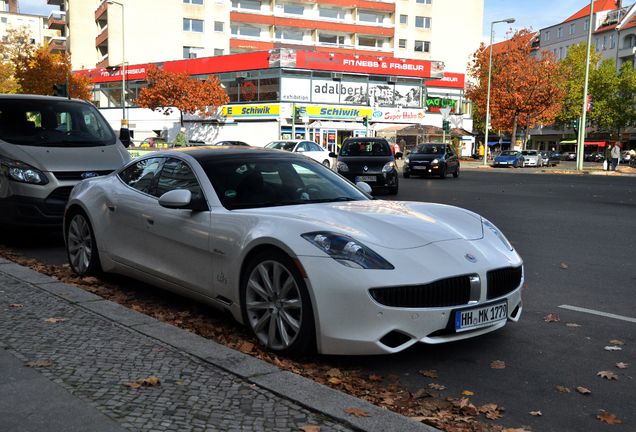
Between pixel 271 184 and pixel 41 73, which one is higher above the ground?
pixel 41 73

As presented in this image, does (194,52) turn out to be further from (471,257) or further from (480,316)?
(480,316)

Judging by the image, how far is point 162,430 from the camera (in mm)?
3047

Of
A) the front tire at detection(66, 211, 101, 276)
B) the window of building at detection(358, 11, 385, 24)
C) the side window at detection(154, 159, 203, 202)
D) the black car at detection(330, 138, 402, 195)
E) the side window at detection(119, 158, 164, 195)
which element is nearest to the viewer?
the side window at detection(154, 159, 203, 202)

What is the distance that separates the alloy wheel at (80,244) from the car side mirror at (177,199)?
1992 millimetres

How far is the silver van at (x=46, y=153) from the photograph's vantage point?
8359 mm

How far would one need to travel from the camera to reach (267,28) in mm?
67250

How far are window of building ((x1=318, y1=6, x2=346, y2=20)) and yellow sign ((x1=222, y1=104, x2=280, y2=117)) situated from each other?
21280 millimetres

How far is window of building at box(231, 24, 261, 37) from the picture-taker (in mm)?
66500

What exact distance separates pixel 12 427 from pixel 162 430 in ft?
2.35

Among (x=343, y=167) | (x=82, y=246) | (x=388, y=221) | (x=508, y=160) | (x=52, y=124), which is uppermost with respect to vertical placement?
(x=52, y=124)

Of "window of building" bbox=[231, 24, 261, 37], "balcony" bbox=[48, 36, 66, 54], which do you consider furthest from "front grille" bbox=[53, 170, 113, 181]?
"balcony" bbox=[48, 36, 66, 54]

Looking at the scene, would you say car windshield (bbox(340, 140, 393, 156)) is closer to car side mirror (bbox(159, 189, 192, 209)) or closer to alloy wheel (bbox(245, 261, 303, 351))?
car side mirror (bbox(159, 189, 192, 209))

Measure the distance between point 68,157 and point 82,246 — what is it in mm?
2430

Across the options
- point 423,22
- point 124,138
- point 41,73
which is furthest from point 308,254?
point 423,22
